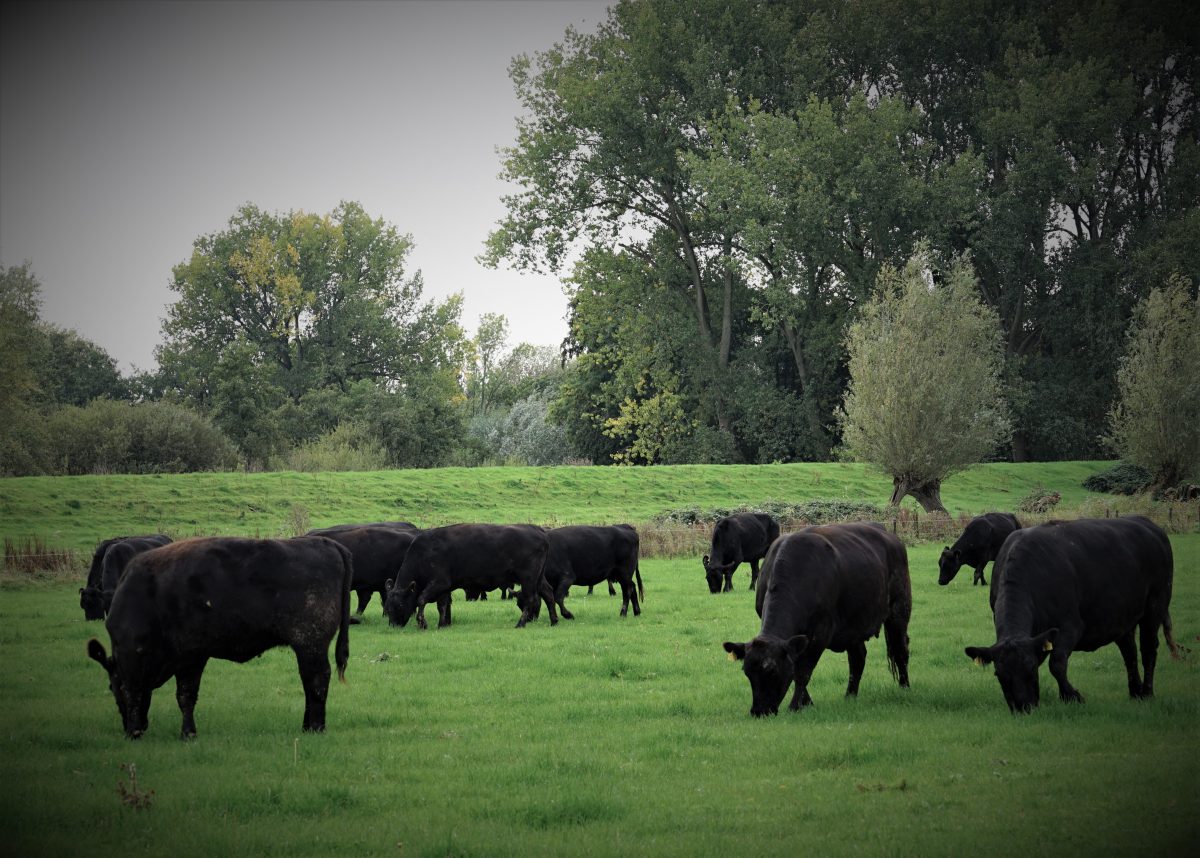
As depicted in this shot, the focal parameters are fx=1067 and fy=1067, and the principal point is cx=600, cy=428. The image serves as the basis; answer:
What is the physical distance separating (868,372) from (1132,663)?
32684mm

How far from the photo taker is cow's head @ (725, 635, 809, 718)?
1123 cm

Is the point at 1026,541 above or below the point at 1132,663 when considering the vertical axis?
above

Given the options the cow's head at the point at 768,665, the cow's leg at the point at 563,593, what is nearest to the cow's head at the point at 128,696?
the cow's head at the point at 768,665

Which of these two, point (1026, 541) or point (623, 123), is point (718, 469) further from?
point (1026, 541)

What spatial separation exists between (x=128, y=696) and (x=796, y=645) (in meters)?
6.92

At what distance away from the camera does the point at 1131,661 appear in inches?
474

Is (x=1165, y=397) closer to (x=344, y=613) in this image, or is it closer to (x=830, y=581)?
(x=830, y=581)

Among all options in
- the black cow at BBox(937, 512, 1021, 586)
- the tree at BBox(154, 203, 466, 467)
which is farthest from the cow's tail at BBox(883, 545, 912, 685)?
the tree at BBox(154, 203, 466, 467)

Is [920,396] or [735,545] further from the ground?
[920,396]

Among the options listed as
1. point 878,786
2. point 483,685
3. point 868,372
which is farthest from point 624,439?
point 878,786

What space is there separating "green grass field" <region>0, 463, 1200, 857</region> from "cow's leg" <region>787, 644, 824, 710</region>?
265mm

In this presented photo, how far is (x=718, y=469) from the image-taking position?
185 ft

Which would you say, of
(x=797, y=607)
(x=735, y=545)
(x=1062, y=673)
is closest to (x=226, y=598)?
(x=797, y=607)

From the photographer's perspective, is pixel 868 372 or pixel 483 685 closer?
pixel 483 685
